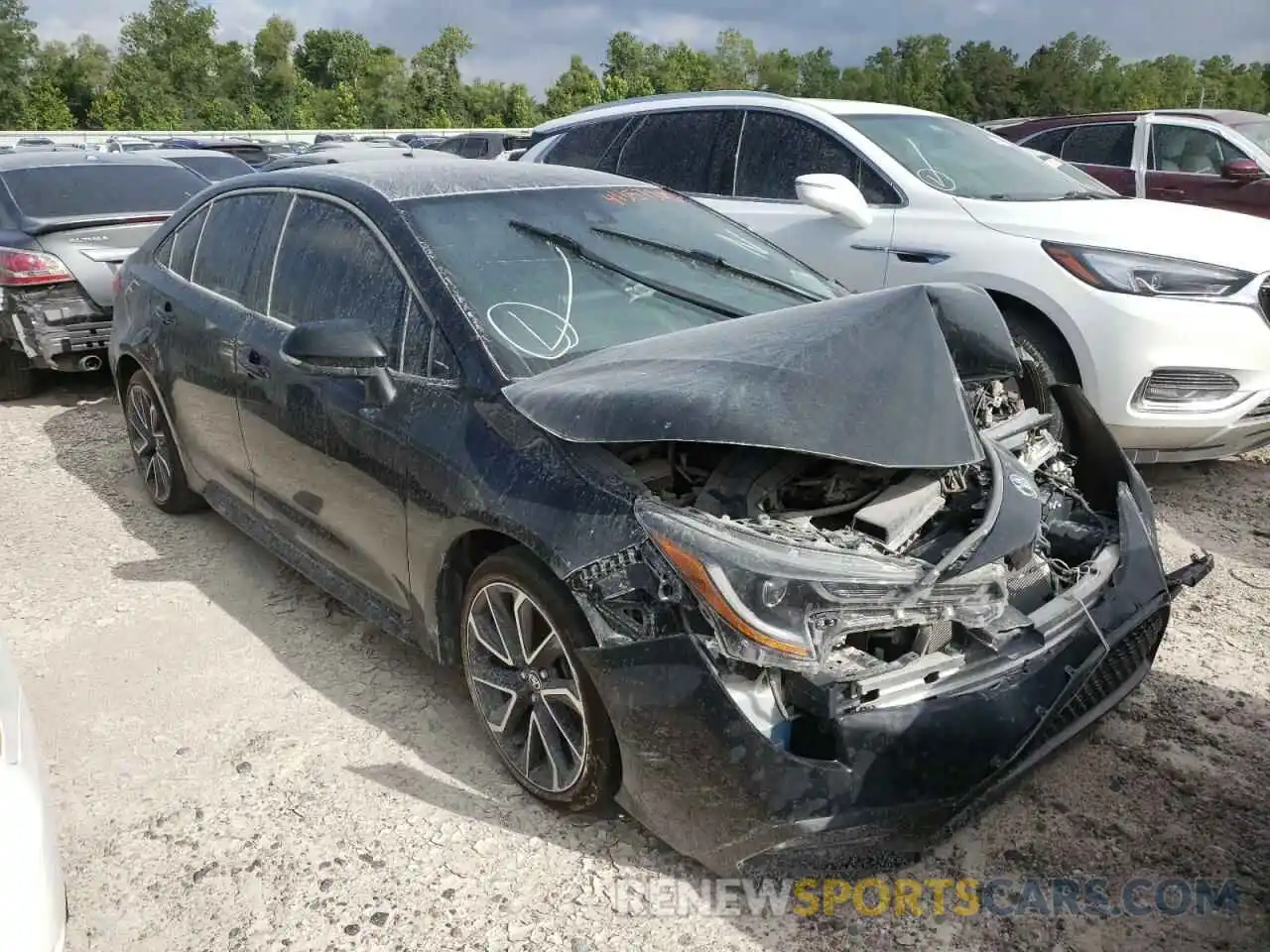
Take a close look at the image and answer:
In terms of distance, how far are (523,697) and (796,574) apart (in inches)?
38.6

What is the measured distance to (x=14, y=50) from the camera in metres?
55.4

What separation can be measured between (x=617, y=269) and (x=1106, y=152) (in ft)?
26.9

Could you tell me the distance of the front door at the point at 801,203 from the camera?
5.43 meters

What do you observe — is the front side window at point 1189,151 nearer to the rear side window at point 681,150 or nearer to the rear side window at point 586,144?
the rear side window at point 681,150

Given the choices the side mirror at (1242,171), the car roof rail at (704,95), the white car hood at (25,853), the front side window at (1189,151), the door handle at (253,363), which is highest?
the car roof rail at (704,95)

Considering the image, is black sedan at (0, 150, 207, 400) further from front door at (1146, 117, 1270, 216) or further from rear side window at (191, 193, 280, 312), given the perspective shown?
front door at (1146, 117, 1270, 216)

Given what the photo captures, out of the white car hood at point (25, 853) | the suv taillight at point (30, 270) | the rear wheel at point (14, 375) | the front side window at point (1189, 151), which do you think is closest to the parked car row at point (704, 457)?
the white car hood at point (25, 853)

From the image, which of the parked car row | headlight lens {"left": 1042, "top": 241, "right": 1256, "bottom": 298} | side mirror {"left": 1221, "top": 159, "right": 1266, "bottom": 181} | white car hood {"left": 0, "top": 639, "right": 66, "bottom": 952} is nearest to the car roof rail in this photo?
the parked car row

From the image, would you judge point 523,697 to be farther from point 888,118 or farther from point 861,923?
point 888,118

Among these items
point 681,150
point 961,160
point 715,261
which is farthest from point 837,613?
point 681,150

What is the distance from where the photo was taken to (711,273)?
11.8 feet

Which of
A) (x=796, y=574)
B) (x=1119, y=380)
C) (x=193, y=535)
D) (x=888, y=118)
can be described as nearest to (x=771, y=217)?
(x=888, y=118)

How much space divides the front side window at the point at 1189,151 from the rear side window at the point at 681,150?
543 centimetres

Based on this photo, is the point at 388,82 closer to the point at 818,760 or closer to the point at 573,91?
the point at 573,91
